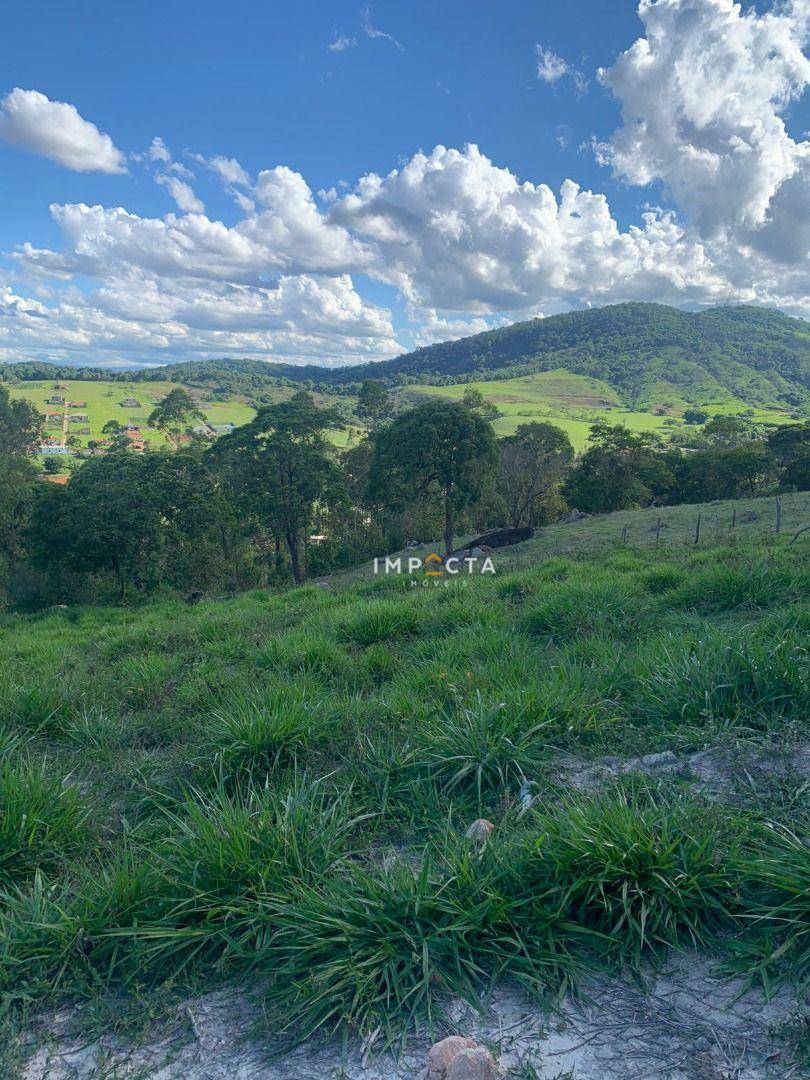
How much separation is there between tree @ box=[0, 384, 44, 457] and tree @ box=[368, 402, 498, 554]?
3488 cm

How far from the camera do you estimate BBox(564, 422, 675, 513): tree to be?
38.8 metres

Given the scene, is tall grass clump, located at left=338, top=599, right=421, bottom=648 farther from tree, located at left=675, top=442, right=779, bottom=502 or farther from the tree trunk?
tree, located at left=675, top=442, right=779, bottom=502

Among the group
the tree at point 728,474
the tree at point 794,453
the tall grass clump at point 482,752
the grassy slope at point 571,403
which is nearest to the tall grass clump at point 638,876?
the tall grass clump at point 482,752

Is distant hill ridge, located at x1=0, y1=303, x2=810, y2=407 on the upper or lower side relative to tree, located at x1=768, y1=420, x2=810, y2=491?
upper

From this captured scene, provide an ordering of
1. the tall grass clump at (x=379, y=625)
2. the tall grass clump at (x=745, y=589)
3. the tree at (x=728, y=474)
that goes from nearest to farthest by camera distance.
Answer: the tall grass clump at (x=745, y=589) < the tall grass clump at (x=379, y=625) < the tree at (x=728, y=474)

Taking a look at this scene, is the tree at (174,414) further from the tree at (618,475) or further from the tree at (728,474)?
the tree at (728,474)

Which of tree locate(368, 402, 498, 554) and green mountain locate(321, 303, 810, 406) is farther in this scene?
green mountain locate(321, 303, 810, 406)

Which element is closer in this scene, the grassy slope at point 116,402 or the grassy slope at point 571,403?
the grassy slope at point 116,402

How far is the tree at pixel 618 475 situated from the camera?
3884cm

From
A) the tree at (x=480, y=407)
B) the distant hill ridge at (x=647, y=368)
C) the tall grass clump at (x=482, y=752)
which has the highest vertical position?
the distant hill ridge at (x=647, y=368)

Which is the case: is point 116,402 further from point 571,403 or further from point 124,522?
point 124,522

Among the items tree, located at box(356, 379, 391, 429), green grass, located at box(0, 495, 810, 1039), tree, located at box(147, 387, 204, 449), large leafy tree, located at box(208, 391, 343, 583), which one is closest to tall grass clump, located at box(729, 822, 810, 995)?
green grass, located at box(0, 495, 810, 1039)

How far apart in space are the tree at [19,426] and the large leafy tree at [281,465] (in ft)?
96.0

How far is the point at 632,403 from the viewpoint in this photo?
132 meters
